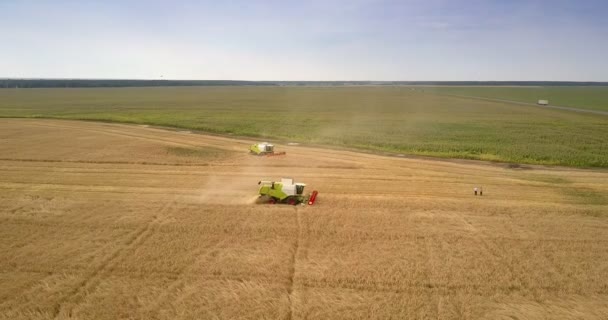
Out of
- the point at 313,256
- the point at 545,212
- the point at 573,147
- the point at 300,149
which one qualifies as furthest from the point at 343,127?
the point at 313,256

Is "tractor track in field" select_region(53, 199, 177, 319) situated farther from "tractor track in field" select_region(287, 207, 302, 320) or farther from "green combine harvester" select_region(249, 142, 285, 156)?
"green combine harvester" select_region(249, 142, 285, 156)

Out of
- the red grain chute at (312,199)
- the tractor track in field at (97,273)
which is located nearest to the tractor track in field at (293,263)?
the red grain chute at (312,199)

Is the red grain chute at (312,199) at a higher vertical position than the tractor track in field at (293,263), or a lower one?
higher

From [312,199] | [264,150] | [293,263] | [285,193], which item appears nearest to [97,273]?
[293,263]

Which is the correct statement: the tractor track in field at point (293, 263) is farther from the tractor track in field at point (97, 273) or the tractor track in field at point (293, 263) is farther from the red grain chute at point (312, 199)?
the tractor track in field at point (97, 273)

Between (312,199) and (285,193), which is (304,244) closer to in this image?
(285,193)

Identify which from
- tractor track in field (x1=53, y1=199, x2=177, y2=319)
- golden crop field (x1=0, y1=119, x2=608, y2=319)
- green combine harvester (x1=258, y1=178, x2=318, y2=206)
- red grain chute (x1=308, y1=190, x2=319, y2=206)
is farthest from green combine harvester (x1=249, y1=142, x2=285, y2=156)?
tractor track in field (x1=53, y1=199, x2=177, y2=319)

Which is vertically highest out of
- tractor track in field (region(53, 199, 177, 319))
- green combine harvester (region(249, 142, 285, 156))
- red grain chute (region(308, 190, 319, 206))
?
green combine harvester (region(249, 142, 285, 156))
